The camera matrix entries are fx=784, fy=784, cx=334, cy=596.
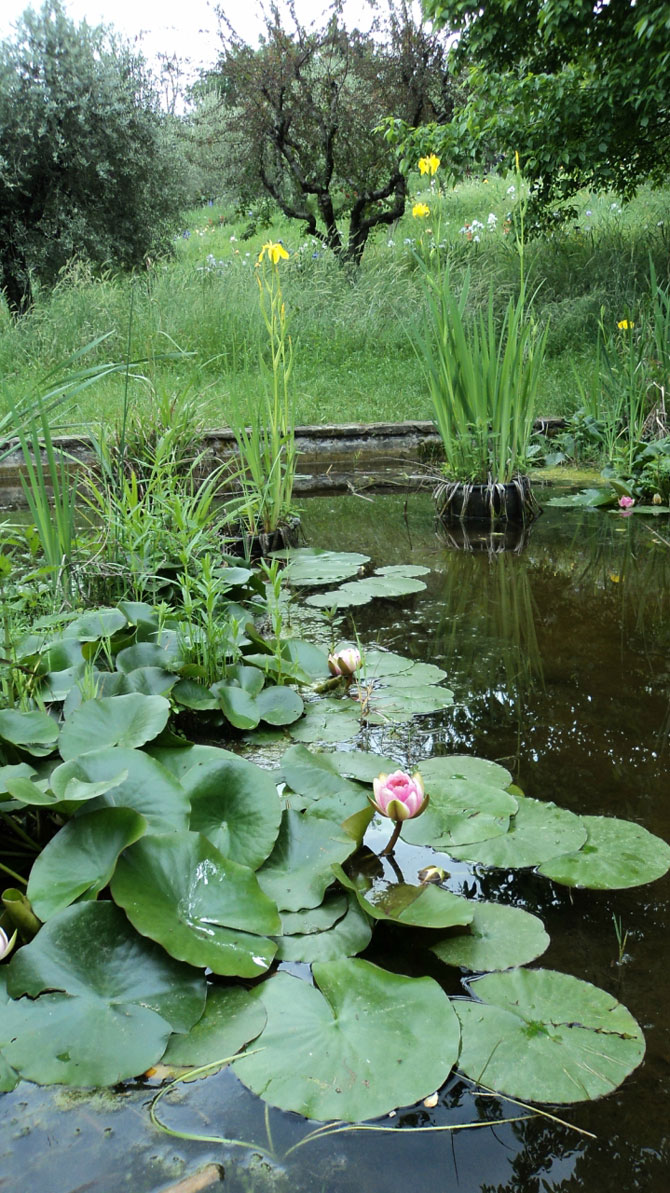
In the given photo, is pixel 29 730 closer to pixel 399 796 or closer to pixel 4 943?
pixel 4 943

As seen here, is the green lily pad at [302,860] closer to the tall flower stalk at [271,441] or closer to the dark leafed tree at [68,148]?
the tall flower stalk at [271,441]

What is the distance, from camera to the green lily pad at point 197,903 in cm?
84

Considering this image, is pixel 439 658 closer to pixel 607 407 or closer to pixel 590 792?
pixel 590 792

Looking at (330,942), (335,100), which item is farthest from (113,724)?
(335,100)

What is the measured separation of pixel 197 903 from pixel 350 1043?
0.81 feet

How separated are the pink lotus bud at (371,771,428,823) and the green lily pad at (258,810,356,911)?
0.07 m

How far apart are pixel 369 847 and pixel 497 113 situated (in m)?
6.74

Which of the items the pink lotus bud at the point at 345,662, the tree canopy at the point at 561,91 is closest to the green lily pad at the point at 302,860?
the pink lotus bud at the point at 345,662

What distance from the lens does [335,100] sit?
7.83 metres

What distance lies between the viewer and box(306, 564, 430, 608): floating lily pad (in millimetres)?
2170

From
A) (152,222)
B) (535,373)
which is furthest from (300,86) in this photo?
(535,373)

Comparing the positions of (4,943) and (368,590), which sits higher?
(4,943)

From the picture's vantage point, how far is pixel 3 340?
5746mm

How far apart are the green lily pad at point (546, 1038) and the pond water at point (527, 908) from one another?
0.06ft
